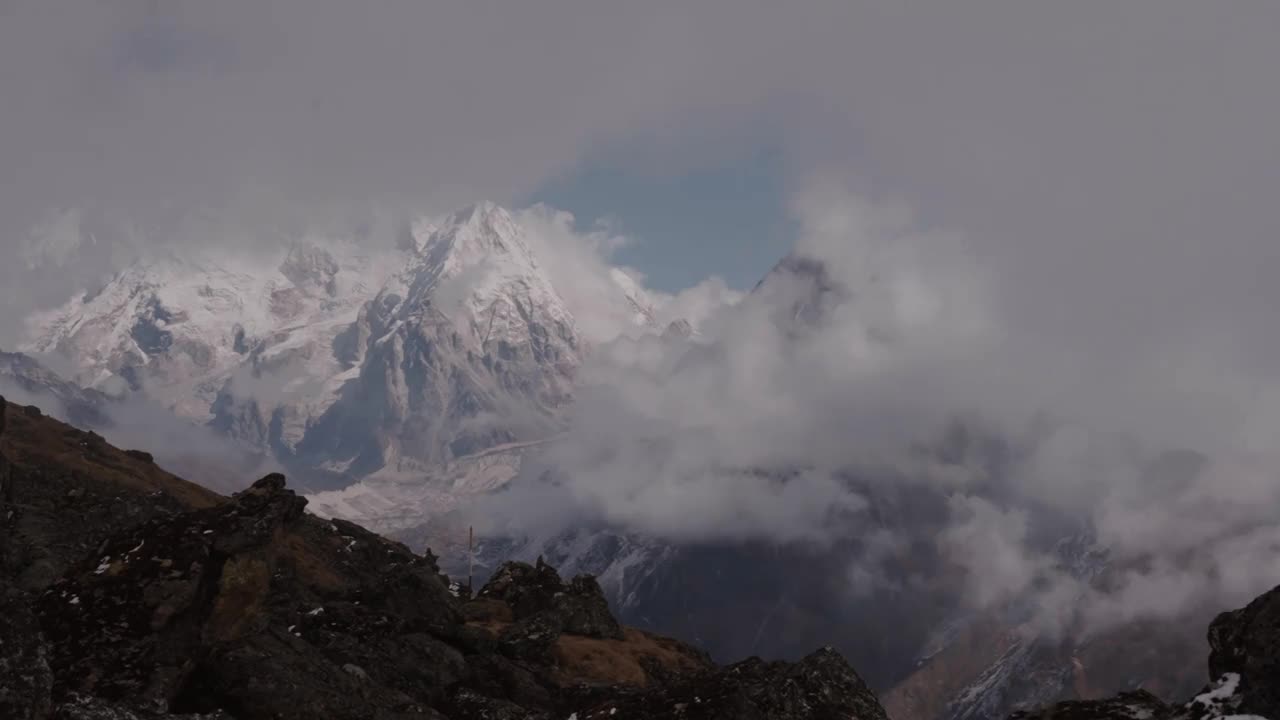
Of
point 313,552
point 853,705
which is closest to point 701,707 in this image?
point 853,705

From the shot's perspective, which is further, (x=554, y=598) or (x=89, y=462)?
(x=89, y=462)

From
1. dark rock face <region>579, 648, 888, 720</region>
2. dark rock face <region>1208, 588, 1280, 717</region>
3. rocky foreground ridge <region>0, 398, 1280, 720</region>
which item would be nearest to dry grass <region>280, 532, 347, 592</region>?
rocky foreground ridge <region>0, 398, 1280, 720</region>

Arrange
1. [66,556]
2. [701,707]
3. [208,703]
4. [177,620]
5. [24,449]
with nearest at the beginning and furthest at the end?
[208,703]
[701,707]
[177,620]
[66,556]
[24,449]

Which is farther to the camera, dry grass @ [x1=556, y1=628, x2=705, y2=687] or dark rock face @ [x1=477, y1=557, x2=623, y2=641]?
dark rock face @ [x1=477, y1=557, x2=623, y2=641]

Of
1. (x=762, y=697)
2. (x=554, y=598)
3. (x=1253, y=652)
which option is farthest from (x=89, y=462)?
(x=1253, y=652)

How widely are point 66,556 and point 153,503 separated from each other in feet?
121

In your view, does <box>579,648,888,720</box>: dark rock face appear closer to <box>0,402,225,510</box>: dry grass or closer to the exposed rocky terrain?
the exposed rocky terrain

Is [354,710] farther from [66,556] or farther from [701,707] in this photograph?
[66,556]

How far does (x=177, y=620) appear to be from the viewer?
30.5 metres

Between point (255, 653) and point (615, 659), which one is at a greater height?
point (615, 659)

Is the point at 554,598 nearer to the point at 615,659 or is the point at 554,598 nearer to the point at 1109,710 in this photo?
the point at 615,659

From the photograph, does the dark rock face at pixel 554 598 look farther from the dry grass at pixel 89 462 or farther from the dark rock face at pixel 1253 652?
the dry grass at pixel 89 462

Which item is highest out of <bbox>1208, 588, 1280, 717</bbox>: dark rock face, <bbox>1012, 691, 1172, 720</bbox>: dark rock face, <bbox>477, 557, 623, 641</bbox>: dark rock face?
<bbox>477, 557, 623, 641</bbox>: dark rock face

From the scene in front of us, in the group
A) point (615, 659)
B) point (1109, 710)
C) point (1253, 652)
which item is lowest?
point (1109, 710)
